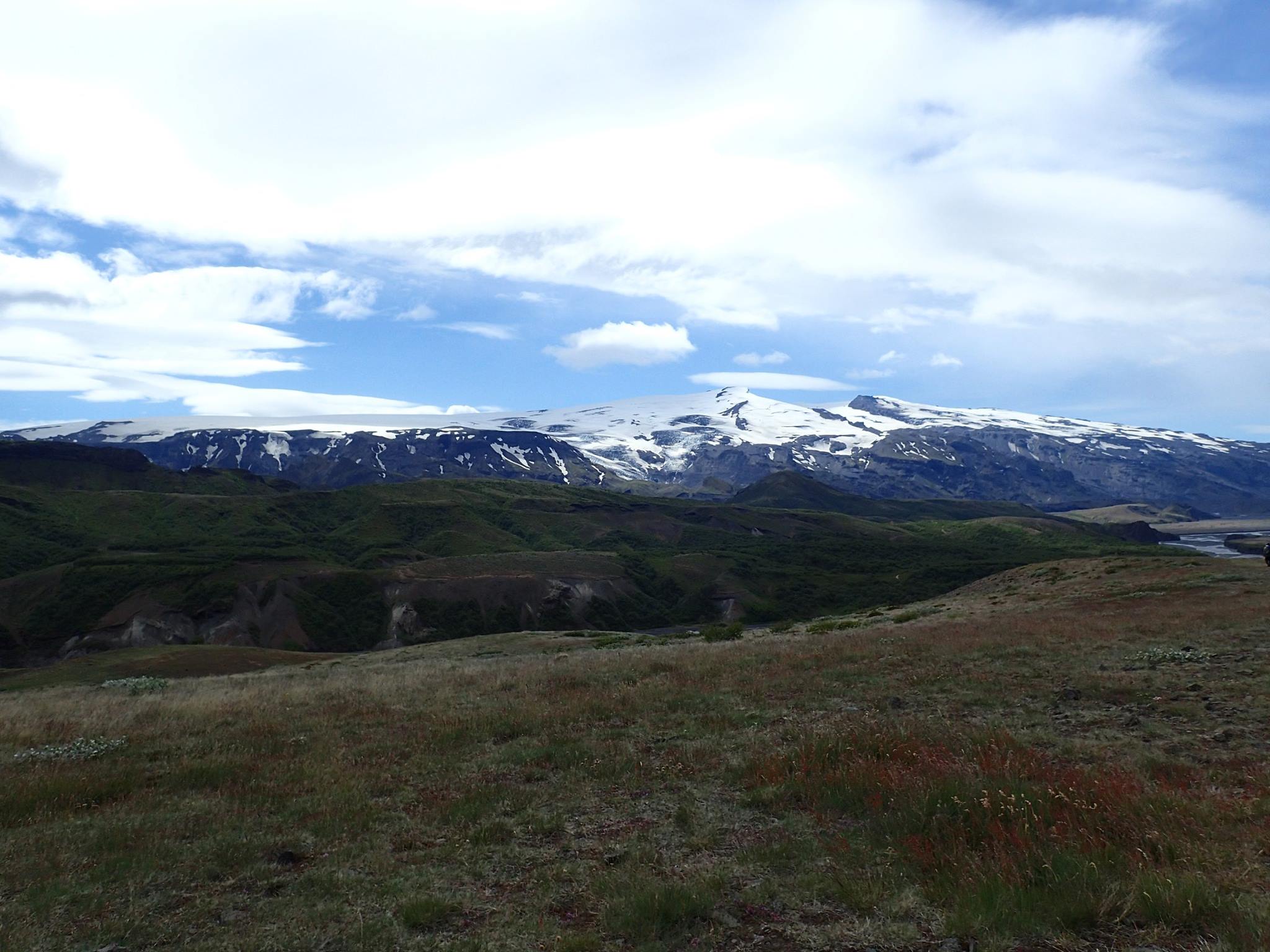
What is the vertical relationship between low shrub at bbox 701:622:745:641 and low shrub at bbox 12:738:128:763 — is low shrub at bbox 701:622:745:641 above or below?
below

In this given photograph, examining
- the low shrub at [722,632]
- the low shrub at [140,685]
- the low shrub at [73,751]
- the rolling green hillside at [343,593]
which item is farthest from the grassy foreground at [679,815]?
the rolling green hillside at [343,593]

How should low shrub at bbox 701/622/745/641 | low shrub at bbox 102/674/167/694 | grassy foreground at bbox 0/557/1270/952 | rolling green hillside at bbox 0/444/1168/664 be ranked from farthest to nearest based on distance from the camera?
1. rolling green hillside at bbox 0/444/1168/664
2. low shrub at bbox 701/622/745/641
3. low shrub at bbox 102/674/167/694
4. grassy foreground at bbox 0/557/1270/952

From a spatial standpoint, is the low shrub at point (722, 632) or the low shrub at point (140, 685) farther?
the low shrub at point (722, 632)

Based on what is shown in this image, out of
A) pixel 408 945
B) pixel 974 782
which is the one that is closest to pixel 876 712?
pixel 974 782

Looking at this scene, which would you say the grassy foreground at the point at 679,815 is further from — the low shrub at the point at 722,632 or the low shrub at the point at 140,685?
the low shrub at the point at 722,632

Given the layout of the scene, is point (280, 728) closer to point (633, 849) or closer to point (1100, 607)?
point (633, 849)

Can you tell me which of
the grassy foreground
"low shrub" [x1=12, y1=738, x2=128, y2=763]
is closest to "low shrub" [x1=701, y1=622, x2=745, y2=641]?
the grassy foreground

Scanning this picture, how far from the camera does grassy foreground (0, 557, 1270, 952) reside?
810cm

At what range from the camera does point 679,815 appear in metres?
11.4

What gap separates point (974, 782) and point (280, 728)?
1544 centimetres

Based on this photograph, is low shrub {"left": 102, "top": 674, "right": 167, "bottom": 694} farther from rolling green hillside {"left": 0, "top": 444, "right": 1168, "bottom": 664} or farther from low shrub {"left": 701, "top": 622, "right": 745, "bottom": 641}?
rolling green hillside {"left": 0, "top": 444, "right": 1168, "bottom": 664}

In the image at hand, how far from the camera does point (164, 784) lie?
14.1 metres

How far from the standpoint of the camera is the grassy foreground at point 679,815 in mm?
8102

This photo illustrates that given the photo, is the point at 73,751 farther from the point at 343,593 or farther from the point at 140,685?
the point at 343,593
